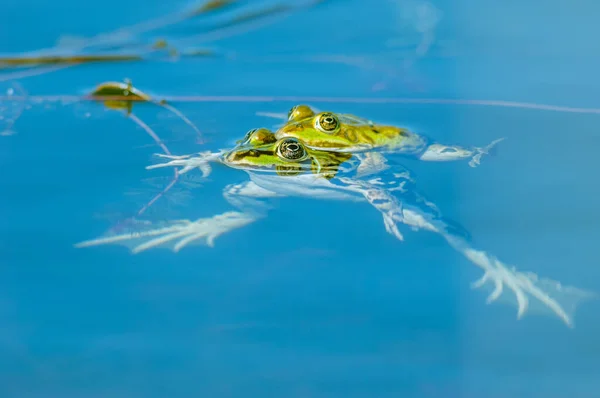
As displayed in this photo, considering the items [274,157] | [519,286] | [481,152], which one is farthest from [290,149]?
[519,286]

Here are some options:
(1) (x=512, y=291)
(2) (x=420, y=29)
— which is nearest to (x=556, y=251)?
(1) (x=512, y=291)

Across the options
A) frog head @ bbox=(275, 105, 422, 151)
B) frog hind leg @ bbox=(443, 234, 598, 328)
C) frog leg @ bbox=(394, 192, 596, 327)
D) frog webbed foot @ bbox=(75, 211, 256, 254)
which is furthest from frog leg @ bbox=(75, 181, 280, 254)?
frog hind leg @ bbox=(443, 234, 598, 328)

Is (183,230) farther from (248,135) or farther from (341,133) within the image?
(341,133)

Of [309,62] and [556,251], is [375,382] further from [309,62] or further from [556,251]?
[309,62]

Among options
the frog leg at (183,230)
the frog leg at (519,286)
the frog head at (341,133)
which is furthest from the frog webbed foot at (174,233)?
the frog leg at (519,286)

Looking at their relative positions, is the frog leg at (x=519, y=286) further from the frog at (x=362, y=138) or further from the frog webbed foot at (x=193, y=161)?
the frog webbed foot at (x=193, y=161)

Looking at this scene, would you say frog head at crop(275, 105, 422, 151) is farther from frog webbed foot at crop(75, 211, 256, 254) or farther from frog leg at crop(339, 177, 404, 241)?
frog webbed foot at crop(75, 211, 256, 254)
